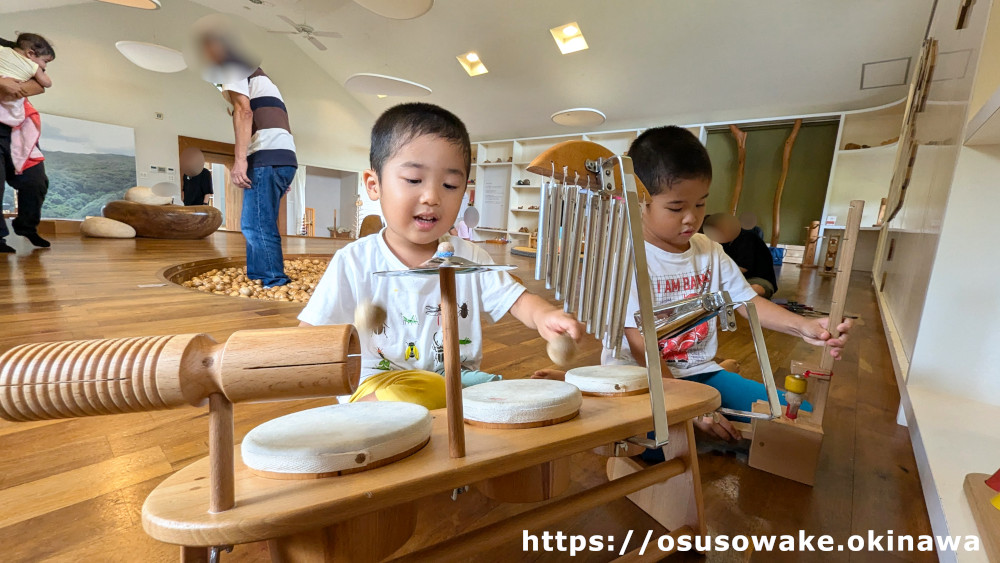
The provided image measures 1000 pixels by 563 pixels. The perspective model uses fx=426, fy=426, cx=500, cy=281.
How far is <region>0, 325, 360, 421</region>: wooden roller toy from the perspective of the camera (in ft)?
1.19

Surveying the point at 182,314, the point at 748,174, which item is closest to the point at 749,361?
the point at 182,314

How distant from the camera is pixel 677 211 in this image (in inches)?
46.9

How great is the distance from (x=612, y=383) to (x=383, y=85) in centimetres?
743

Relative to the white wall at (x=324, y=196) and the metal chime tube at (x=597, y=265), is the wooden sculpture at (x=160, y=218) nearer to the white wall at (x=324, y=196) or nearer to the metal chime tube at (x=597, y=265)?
the white wall at (x=324, y=196)

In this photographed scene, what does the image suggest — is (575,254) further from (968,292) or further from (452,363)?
(968,292)

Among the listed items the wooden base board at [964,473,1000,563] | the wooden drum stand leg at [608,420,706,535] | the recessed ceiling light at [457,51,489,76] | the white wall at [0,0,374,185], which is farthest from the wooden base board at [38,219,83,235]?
the wooden base board at [964,473,1000,563]

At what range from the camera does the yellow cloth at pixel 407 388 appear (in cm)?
83

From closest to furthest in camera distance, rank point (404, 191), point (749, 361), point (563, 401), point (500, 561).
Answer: point (563, 401)
point (500, 561)
point (404, 191)
point (749, 361)

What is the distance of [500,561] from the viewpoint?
800 mm

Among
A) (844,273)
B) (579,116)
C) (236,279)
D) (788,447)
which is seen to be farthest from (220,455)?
(579,116)

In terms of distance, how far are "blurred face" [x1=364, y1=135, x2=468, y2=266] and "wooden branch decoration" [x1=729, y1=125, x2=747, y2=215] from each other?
743 centimetres

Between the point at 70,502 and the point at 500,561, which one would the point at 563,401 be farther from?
the point at 70,502

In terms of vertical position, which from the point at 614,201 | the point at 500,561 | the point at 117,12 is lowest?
the point at 500,561

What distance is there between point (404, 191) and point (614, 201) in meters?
0.46
